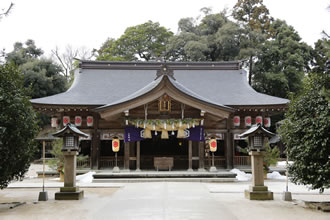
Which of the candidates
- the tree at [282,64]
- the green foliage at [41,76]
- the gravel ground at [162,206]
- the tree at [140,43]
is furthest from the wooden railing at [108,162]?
the tree at [140,43]

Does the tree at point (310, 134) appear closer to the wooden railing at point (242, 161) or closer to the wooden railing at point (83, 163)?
the wooden railing at point (242, 161)

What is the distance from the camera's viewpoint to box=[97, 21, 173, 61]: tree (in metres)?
41.6

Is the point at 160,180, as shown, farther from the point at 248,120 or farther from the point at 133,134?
the point at 248,120

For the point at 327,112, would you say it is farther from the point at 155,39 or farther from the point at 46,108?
the point at 155,39

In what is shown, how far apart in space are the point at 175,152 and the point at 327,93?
14640 mm

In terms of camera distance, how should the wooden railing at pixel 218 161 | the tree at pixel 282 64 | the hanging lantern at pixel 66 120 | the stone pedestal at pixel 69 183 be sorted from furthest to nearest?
the tree at pixel 282 64, the wooden railing at pixel 218 161, the hanging lantern at pixel 66 120, the stone pedestal at pixel 69 183

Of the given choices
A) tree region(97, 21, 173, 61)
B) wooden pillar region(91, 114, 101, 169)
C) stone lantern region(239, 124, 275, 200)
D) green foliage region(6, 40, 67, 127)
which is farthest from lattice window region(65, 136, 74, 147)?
tree region(97, 21, 173, 61)

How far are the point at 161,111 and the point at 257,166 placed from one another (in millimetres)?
8244

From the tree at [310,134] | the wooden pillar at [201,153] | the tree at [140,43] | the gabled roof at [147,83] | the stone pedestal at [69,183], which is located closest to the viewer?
the tree at [310,134]

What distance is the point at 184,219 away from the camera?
7.39m

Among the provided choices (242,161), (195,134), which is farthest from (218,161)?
(195,134)

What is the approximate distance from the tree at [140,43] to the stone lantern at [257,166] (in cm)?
3108

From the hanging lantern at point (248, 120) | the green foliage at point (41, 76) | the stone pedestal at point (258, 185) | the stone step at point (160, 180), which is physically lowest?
the stone step at point (160, 180)

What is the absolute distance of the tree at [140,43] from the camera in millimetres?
41594
